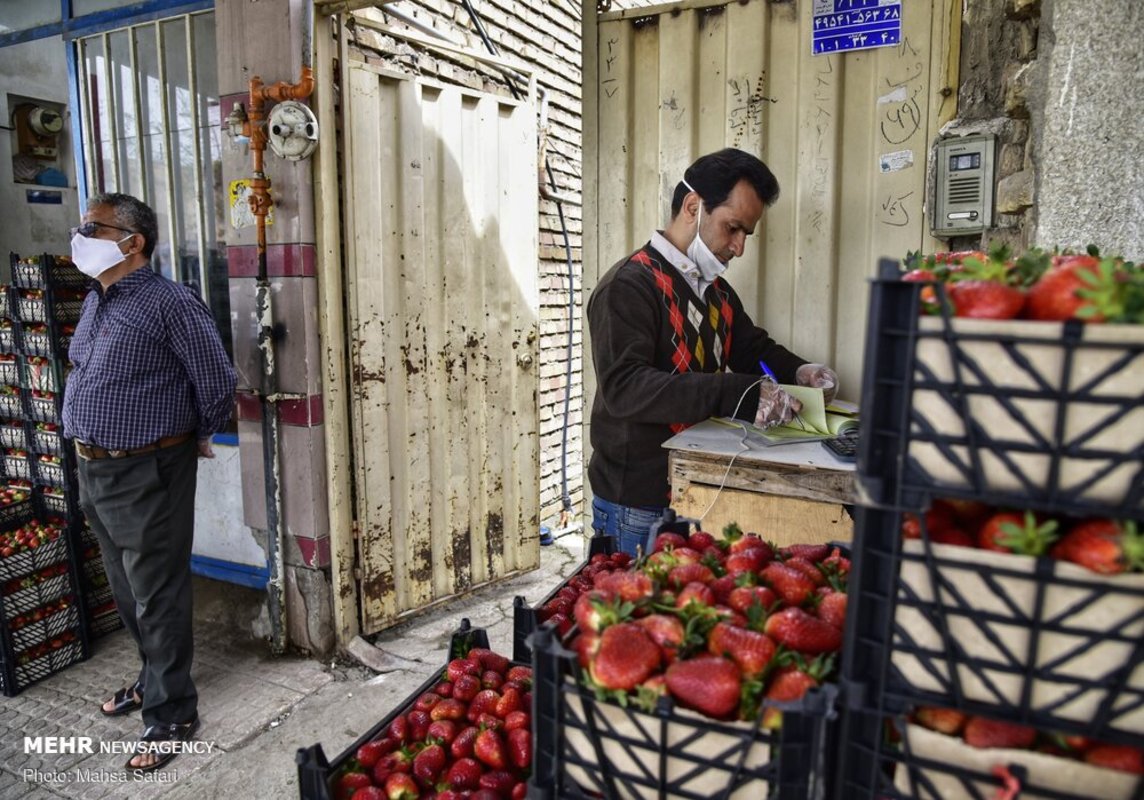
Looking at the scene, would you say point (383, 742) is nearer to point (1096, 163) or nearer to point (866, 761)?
point (866, 761)

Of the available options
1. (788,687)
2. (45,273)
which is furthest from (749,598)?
(45,273)

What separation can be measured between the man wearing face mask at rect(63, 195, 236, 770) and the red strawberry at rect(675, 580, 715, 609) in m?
2.44

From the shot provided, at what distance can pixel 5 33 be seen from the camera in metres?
4.48

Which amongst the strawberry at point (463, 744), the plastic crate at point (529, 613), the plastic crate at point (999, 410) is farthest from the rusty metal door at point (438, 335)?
the plastic crate at point (999, 410)

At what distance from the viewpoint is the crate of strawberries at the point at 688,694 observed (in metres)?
1.03

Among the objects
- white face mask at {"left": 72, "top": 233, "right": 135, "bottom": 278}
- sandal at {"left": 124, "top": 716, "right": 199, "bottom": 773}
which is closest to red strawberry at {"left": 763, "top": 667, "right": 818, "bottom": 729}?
sandal at {"left": 124, "top": 716, "right": 199, "bottom": 773}

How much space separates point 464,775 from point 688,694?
663 mm

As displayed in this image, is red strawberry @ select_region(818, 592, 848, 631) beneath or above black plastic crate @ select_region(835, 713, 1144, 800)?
above

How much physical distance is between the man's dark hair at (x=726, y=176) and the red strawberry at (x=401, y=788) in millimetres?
2127

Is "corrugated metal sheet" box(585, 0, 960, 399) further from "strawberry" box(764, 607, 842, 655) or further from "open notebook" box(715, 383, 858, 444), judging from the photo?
"strawberry" box(764, 607, 842, 655)

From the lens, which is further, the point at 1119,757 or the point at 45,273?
the point at 45,273

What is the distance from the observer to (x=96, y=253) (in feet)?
9.67

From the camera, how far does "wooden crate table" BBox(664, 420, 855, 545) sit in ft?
7.77

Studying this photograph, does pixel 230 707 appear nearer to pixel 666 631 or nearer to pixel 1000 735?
pixel 666 631
